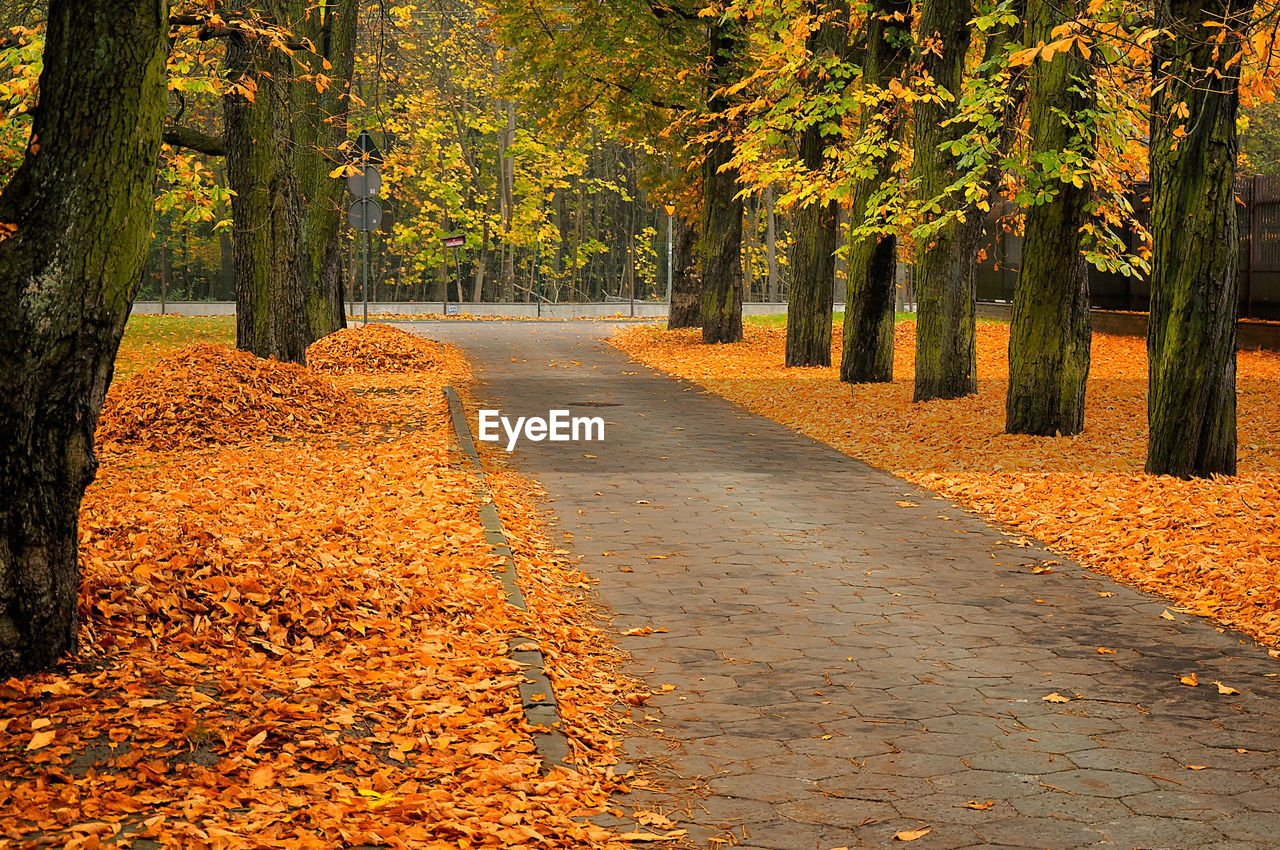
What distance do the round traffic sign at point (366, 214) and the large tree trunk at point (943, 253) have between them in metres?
10.7

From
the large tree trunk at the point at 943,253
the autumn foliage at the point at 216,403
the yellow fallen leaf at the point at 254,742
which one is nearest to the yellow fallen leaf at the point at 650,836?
the yellow fallen leaf at the point at 254,742

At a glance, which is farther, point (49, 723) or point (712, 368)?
point (712, 368)

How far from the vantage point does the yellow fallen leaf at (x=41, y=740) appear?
4.82 m

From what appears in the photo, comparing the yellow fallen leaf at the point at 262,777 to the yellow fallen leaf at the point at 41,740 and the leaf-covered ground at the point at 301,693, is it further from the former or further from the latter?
the yellow fallen leaf at the point at 41,740

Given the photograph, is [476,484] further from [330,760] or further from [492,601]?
[330,760]

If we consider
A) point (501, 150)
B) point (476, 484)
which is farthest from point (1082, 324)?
point (501, 150)

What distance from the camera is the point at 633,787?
5.23 meters

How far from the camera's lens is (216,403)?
1450cm

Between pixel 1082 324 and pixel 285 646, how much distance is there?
35.4ft

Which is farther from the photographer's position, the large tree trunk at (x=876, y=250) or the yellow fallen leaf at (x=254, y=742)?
the large tree trunk at (x=876, y=250)

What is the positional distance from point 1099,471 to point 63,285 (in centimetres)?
962

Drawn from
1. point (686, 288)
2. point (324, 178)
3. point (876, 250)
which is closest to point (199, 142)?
point (324, 178)

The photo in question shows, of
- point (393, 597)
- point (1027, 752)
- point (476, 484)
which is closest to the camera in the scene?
point (1027, 752)

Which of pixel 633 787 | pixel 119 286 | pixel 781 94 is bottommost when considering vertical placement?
pixel 633 787
